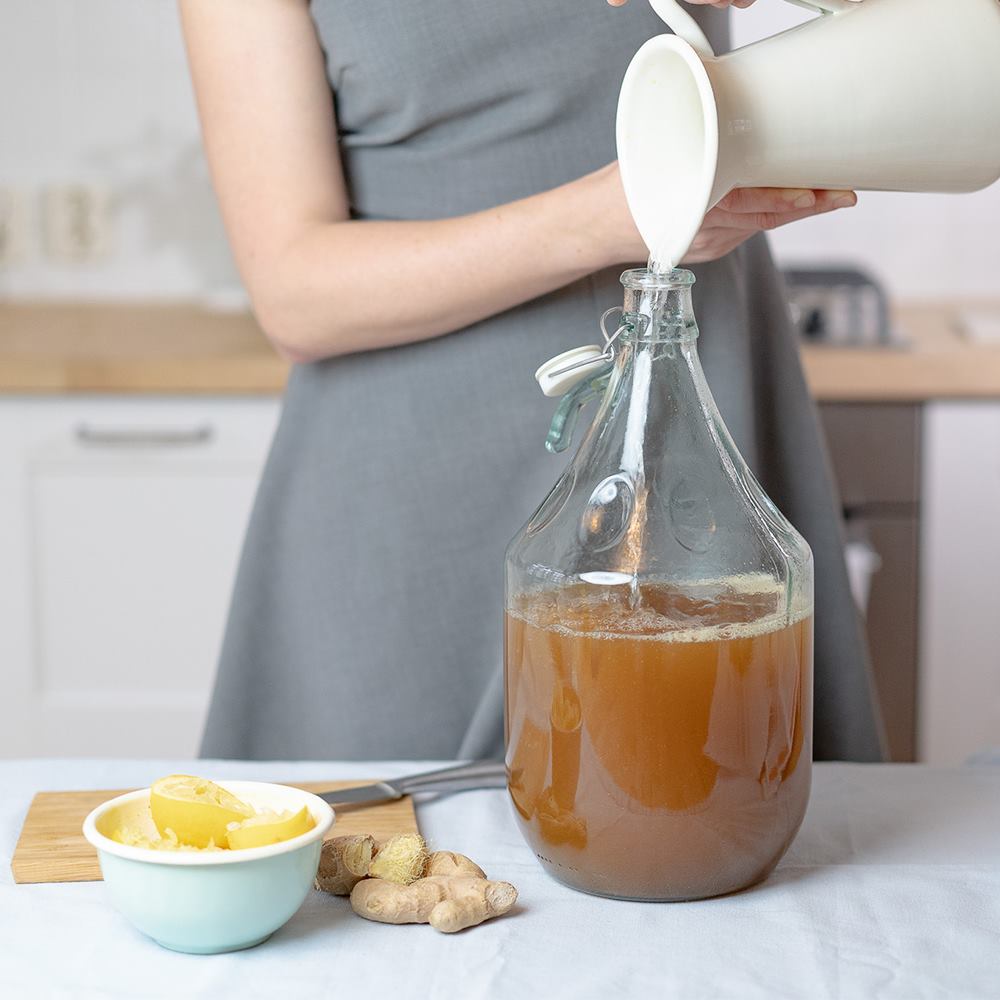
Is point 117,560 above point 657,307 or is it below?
below

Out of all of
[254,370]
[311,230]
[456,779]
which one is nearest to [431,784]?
[456,779]

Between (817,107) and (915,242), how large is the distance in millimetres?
1957

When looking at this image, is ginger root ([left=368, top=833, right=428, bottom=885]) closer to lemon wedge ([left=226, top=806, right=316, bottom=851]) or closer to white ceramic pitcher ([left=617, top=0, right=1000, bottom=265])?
lemon wedge ([left=226, top=806, right=316, bottom=851])

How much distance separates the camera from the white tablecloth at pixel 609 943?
0.61 m

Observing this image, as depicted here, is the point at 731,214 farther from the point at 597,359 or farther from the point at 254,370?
the point at 254,370

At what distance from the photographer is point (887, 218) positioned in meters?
2.52

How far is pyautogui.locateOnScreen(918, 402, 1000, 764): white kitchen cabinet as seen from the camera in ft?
6.69

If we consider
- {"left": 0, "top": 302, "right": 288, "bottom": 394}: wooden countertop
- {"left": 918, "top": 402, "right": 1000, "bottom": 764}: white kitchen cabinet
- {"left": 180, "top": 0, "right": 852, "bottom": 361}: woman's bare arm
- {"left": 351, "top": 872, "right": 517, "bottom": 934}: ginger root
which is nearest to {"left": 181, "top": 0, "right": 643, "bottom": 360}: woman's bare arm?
{"left": 180, "top": 0, "right": 852, "bottom": 361}: woman's bare arm

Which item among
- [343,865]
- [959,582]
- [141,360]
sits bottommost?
[959,582]

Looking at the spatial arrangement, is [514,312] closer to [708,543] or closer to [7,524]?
[708,543]

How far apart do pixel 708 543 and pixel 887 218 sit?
6.55 feet

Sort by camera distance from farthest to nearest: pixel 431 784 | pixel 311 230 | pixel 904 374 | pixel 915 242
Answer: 1. pixel 915 242
2. pixel 904 374
3. pixel 311 230
4. pixel 431 784

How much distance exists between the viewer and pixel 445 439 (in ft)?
3.67

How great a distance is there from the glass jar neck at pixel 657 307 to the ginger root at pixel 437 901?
0.87 feet
